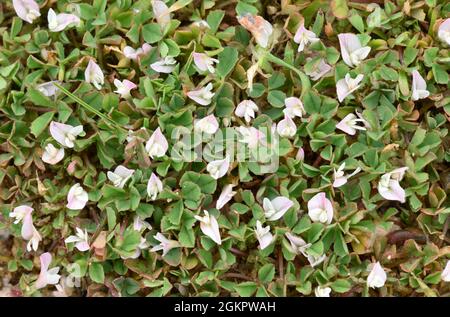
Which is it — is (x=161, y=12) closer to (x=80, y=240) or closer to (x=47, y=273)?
(x=80, y=240)

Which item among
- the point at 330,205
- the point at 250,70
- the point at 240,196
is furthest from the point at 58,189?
the point at 330,205

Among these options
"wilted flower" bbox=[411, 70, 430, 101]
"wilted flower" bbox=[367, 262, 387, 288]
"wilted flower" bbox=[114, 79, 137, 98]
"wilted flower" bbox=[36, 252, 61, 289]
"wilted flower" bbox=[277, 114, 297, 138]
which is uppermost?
"wilted flower" bbox=[411, 70, 430, 101]

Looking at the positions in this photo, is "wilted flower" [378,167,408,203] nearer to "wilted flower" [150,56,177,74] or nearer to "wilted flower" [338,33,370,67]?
"wilted flower" [338,33,370,67]

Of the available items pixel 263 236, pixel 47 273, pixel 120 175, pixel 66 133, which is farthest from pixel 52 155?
pixel 263 236

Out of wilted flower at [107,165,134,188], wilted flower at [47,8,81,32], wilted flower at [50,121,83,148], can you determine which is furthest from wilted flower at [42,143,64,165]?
wilted flower at [47,8,81,32]

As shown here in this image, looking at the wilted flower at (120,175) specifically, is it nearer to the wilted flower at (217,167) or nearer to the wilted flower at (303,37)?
the wilted flower at (217,167)

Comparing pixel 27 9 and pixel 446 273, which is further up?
pixel 27 9
